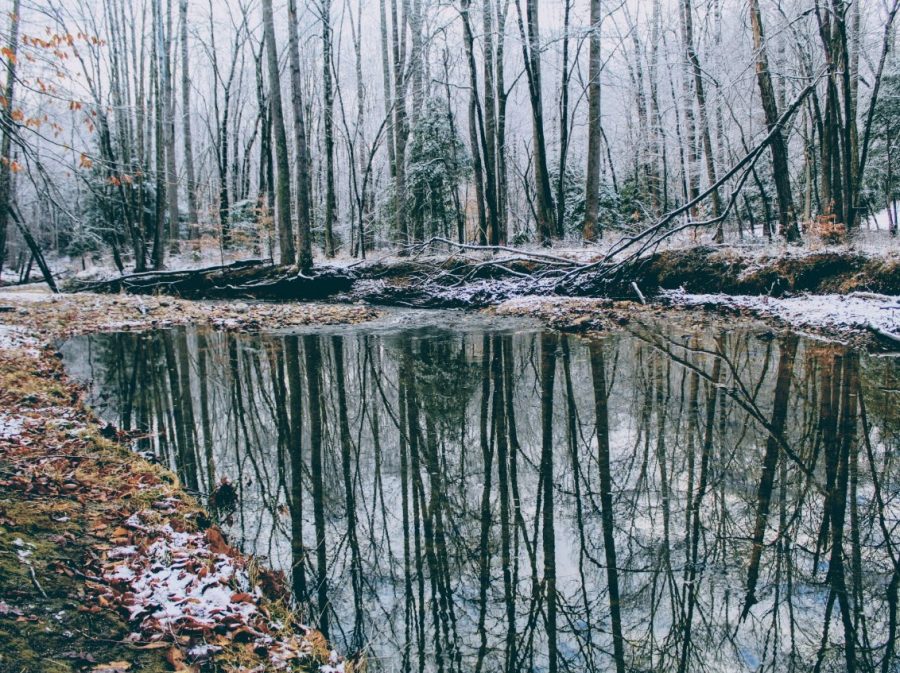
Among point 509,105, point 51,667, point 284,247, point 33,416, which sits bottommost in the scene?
point 51,667

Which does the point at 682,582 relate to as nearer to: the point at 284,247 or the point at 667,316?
the point at 667,316

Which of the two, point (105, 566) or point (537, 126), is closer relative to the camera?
point (105, 566)

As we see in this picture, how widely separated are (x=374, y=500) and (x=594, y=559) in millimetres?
1439

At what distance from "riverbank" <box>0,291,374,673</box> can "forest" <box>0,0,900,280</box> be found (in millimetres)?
2183

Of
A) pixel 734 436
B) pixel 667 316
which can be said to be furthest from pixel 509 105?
pixel 734 436

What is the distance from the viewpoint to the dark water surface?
2.28 m

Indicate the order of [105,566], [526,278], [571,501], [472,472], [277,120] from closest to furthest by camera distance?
[105,566]
[571,501]
[472,472]
[526,278]
[277,120]

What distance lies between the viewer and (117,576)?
2.42 m

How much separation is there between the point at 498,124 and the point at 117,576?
16682 mm

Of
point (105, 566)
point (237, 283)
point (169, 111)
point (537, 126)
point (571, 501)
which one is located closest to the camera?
point (105, 566)

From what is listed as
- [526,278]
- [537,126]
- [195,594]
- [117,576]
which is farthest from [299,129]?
[195,594]

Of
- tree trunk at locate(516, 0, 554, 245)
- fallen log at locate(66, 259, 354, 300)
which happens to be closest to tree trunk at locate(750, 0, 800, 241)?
tree trunk at locate(516, 0, 554, 245)

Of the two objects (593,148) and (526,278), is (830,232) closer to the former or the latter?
(593,148)

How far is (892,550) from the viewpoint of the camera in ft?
8.89
